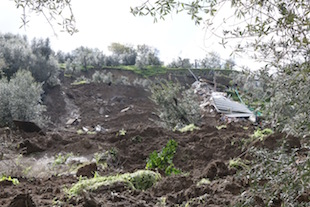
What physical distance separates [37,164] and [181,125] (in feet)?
20.1

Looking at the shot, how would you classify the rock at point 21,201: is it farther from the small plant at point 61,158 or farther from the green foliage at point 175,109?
the green foliage at point 175,109

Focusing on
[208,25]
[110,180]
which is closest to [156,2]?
[208,25]

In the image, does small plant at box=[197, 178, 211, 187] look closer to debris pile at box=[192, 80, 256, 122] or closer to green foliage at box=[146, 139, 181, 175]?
green foliage at box=[146, 139, 181, 175]

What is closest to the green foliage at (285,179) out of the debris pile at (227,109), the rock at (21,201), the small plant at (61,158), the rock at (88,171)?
the rock at (21,201)

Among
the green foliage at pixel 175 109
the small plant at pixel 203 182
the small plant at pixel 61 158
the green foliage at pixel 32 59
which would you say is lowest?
the small plant at pixel 203 182

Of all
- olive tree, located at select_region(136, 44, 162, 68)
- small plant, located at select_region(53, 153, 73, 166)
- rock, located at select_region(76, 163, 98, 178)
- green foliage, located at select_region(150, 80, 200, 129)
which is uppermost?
olive tree, located at select_region(136, 44, 162, 68)

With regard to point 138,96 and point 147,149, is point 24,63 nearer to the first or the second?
point 138,96

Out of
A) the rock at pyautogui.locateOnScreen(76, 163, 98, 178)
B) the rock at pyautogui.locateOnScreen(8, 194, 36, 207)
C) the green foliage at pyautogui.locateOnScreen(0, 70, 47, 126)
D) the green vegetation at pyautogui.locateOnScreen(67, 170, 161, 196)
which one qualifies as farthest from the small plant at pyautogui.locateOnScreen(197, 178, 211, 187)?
the green foliage at pyautogui.locateOnScreen(0, 70, 47, 126)

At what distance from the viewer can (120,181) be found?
381cm

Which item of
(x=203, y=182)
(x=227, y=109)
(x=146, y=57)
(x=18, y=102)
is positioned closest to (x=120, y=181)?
(x=203, y=182)

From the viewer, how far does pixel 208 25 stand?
2.44 meters

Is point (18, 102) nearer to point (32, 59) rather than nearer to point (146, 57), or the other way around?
point (32, 59)

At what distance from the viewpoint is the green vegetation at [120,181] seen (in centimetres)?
360

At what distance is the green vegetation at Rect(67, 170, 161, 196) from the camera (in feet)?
11.8
